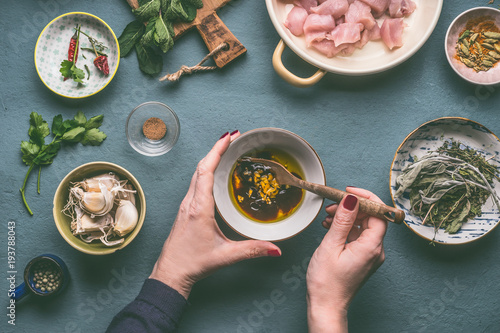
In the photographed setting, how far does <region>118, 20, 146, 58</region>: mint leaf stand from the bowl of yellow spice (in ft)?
0.82

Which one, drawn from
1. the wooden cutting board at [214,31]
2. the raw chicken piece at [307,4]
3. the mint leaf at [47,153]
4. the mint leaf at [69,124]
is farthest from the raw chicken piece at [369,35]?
the mint leaf at [47,153]

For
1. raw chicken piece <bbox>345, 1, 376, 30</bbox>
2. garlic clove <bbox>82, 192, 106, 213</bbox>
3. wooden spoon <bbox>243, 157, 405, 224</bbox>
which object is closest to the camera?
wooden spoon <bbox>243, 157, 405, 224</bbox>

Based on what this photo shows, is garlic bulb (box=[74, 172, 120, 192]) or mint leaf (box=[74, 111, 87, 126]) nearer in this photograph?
garlic bulb (box=[74, 172, 120, 192])

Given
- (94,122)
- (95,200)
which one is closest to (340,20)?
(94,122)

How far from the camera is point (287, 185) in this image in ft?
5.27

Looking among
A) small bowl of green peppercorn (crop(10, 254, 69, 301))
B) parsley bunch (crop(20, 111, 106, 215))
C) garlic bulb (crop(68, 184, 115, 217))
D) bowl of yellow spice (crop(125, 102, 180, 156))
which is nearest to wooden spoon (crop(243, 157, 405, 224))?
bowl of yellow spice (crop(125, 102, 180, 156))

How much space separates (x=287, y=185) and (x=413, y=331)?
829mm

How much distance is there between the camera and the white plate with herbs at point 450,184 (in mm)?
1562

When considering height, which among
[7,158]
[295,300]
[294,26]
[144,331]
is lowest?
[295,300]

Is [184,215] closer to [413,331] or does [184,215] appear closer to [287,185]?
[287,185]

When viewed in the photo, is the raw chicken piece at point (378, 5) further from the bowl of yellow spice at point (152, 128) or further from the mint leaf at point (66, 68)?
the mint leaf at point (66, 68)

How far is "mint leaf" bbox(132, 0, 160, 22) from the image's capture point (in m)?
1.60

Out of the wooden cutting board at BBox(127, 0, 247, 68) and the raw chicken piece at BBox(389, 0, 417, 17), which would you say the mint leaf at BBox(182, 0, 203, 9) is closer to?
the wooden cutting board at BBox(127, 0, 247, 68)

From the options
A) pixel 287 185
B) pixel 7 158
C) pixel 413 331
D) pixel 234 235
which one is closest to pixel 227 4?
pixel 287 185
